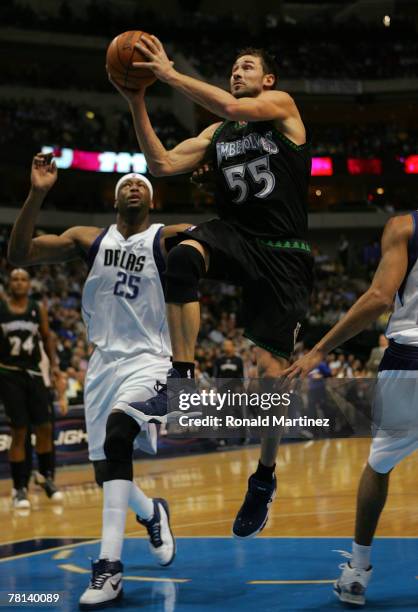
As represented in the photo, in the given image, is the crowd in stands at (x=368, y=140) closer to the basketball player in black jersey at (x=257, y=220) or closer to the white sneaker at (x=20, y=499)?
the white sneaker at (x=20, y=499)

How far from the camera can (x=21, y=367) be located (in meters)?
9.87

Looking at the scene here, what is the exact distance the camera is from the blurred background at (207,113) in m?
29.7

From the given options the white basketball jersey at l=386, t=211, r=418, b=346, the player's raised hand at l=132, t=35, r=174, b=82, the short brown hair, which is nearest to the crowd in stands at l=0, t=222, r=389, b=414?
the short brown hair

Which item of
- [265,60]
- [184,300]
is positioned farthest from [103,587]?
[265,60]

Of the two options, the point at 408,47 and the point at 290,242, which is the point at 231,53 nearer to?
the point at 408,47

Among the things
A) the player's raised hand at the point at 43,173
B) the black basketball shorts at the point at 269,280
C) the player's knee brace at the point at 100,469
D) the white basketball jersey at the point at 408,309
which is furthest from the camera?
the player's knee brace at the point at 100,469

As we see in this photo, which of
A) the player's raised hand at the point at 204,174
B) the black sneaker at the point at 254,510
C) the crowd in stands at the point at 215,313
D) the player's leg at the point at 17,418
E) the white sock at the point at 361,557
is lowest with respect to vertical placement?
the crowd in stands at the point at 215,313

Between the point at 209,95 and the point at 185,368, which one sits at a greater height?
the point at 209,95

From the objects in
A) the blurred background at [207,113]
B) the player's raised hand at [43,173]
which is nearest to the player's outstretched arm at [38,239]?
the player's raised hand at [43,173]

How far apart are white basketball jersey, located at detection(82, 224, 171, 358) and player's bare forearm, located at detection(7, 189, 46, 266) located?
0.49 metres

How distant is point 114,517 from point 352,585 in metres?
1.35

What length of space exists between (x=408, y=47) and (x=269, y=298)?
105 feet

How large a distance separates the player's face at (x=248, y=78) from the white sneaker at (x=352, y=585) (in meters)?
2.65

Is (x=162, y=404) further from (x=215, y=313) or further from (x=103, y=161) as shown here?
(x=103, y=161)
